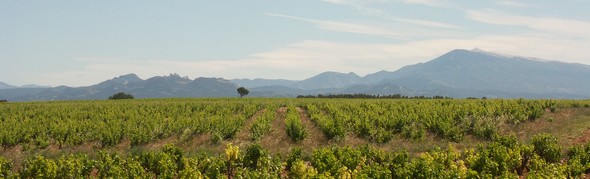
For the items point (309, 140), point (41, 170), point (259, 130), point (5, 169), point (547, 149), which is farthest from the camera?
point (259, 130)

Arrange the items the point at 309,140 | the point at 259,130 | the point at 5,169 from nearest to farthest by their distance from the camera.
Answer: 1. the point at 5,169
2. the point at 309,140
3. the point at 259,130

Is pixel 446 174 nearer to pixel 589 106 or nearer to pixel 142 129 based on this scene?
pixel 142 129

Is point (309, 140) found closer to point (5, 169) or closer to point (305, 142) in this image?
point (305, 142)

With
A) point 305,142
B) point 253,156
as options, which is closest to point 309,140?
point 305,142

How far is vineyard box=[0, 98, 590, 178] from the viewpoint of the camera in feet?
48.1

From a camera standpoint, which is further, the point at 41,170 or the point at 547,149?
the point at 547,149

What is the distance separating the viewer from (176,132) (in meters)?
30.4

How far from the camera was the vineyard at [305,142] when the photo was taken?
14.7 m

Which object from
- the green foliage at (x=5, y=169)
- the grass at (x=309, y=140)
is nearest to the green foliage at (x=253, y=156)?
the green foliage at (x=5, y=169)

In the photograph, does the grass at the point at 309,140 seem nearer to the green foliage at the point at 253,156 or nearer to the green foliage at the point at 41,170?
the green foliage at the point at 253,156

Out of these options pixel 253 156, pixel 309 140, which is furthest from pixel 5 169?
pixel 309 140

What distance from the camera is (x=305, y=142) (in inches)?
1109

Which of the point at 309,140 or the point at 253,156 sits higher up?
the point at 253,156

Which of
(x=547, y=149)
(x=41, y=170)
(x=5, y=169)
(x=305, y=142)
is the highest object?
(x=547, y=149)
